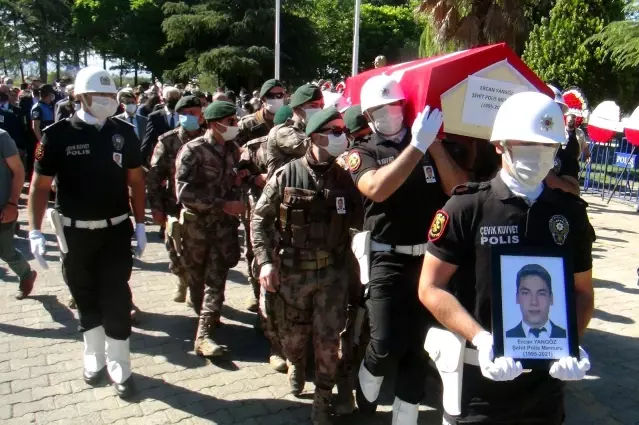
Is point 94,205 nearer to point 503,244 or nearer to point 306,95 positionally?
point 306,95

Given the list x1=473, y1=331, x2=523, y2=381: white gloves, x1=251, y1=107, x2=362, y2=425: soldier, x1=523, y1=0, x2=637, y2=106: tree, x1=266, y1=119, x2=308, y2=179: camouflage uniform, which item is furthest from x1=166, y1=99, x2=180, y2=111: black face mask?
x1=523, y1=0, x2=637, y2=106: tree

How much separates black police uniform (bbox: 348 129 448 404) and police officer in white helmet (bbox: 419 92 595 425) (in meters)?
1.06

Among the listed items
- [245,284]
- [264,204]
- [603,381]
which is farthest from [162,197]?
[603,381]

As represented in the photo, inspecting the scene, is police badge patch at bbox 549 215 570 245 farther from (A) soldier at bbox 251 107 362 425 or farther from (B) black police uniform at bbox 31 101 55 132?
(B) black police uniform at bbox 31 101 55 132

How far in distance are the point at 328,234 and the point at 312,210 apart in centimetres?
19

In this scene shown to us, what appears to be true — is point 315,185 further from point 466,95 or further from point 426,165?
point 466,95

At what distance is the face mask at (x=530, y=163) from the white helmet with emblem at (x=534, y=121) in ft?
0.17

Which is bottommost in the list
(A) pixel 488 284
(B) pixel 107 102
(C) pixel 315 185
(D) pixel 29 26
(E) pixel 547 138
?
(A) pixel 488 284

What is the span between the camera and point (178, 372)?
4434 millimetres

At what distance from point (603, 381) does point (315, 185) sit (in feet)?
8.95

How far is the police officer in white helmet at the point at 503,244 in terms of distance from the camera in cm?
210

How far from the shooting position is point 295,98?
191 inches

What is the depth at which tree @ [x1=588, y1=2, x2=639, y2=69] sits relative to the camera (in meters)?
15.4

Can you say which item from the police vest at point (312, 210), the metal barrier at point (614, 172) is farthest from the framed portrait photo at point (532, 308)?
the metal barrier at point (614, 172)
